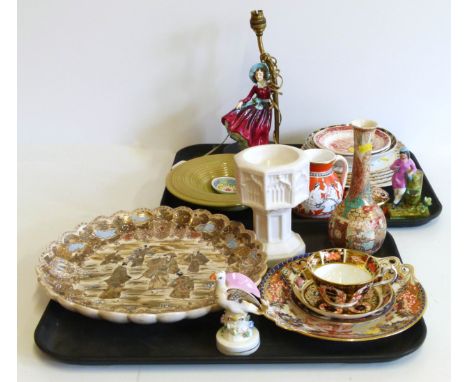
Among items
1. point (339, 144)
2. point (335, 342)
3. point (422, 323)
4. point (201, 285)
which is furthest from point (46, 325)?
point (339, 144)

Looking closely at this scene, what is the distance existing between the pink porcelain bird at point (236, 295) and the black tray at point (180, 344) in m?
0.06

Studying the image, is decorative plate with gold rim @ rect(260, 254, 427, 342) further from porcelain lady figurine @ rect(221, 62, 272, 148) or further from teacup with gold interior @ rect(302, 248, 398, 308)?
porcelain lady figurine @ rect(221, 62, 272, 148)

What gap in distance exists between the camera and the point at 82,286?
3.08ft

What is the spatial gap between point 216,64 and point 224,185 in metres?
0.30

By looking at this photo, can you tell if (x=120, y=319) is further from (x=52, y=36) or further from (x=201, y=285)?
(x=52, y=36)

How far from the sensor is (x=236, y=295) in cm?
79

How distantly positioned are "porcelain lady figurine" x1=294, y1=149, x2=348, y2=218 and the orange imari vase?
3.6 inches

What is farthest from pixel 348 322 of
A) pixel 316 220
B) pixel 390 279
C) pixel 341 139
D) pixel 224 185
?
pixel 341 139

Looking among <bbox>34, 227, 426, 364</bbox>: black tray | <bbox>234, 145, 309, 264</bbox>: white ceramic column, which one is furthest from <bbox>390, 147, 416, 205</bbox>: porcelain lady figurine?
<bbox>34, 227, 426, 364</bbox>: black tray

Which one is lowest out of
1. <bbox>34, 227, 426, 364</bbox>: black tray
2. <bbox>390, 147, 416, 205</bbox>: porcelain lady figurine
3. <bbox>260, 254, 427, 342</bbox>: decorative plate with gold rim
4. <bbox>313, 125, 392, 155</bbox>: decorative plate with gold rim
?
<bbox>34, 227, 426, 364</bbox>: black tray

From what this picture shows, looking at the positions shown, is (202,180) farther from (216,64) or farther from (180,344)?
(180,344)

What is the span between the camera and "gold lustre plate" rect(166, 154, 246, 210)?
3.68 ft

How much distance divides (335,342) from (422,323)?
0.40ft

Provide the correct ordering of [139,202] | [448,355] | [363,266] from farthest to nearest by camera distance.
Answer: [139,202] < [363,266] < [448,355]
